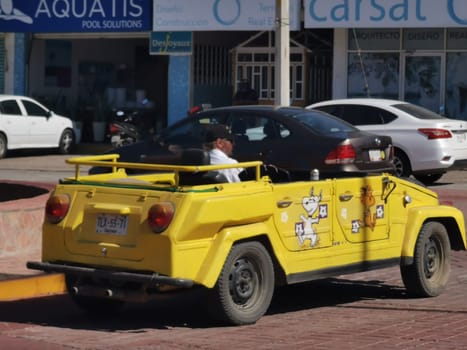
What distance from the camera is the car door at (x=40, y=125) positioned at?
2794 cm

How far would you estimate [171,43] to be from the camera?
29.8m

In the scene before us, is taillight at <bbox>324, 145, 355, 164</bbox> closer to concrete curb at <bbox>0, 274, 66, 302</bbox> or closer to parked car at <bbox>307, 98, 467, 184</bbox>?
parked car at <bbox>307, 98, 467, 184</bbox>

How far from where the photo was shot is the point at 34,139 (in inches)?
1107

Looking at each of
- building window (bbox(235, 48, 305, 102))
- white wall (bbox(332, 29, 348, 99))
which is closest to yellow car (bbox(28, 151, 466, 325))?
white wall (bbox(332, 29, 348, 99))

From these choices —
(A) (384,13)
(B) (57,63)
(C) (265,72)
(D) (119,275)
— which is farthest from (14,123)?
(D) (119,275)

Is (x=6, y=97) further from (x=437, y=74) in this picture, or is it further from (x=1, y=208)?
(x=1, y=208)

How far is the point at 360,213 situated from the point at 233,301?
161 cm

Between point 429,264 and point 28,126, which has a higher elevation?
point 28,126

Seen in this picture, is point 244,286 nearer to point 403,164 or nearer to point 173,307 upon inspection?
point 173,307

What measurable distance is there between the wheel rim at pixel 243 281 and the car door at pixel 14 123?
18793 millimetres

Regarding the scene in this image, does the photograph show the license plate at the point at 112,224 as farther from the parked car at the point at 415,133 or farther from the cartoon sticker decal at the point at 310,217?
the parked car at the point at 415,133

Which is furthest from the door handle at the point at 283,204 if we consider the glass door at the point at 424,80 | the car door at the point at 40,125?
the car door at the point at 40,125

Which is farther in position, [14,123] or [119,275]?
[14,123]

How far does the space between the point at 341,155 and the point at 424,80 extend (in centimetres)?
1312
